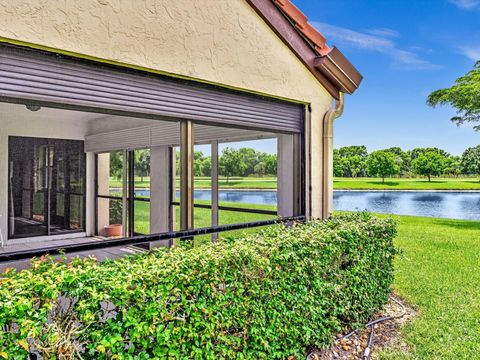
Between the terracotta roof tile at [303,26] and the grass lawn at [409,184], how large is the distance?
29.6 meters

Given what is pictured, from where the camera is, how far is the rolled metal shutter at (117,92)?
2883mm

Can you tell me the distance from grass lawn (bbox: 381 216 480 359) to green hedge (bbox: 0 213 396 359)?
2.75ft

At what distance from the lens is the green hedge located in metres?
1.99

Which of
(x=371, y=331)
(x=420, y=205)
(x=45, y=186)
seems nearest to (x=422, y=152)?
(x=420, y=205)

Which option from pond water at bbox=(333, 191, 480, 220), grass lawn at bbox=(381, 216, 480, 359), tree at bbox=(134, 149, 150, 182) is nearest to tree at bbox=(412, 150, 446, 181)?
pond water at bbox=(333, 191, 480, 220)

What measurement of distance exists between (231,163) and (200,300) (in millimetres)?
4605

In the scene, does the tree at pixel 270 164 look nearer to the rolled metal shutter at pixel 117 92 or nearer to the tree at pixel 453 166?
the rolled metal shutter at pixel 117 92

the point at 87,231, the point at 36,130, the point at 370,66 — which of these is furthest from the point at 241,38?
the point at 370,66

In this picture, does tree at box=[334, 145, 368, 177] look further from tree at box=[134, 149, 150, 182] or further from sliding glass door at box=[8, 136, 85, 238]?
sliding glass door at box=[8, 136, 85, 238]

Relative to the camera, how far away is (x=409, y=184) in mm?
38531

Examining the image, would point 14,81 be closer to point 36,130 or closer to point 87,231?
point 36,130

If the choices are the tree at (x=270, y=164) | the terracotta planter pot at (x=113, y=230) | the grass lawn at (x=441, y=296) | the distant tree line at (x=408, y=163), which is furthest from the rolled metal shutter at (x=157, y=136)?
the distant tree line at (x=408, y=163)

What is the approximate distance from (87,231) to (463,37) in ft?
111

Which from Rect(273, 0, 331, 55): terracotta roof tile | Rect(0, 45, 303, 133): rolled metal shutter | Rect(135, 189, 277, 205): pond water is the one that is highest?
Rect(273, 0, 331, 55): terracotta roof tile
